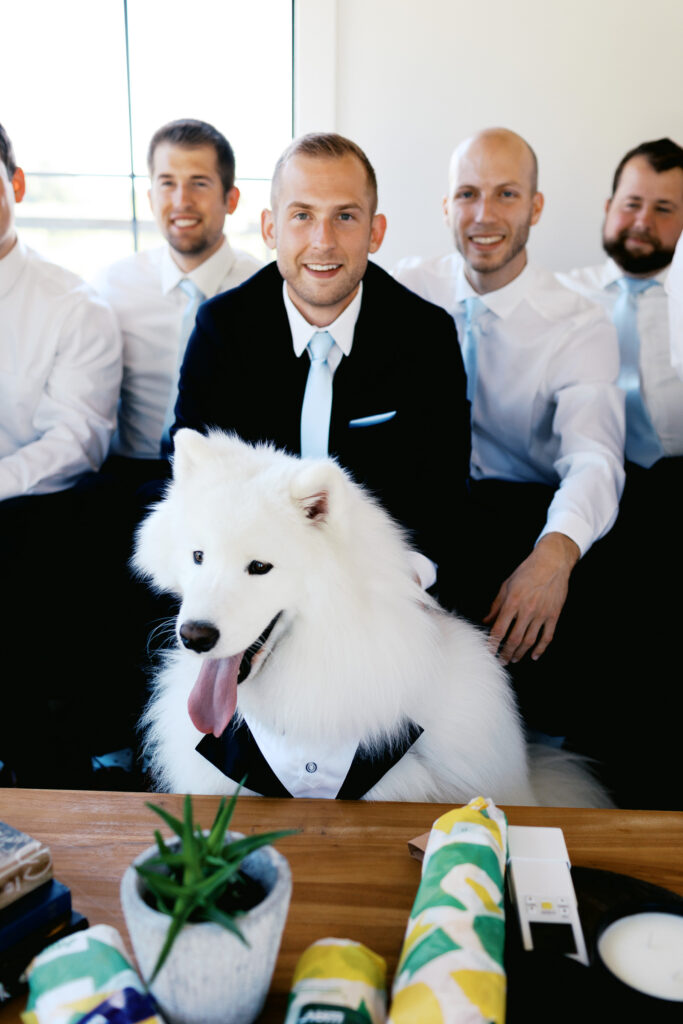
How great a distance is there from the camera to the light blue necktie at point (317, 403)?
1951 mm

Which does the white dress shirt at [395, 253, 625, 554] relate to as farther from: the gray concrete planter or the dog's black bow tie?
the gray concrete planter

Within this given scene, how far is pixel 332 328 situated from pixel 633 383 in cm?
120

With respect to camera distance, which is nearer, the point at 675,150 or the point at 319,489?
the point at 319,489

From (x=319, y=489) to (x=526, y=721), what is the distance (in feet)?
3.98

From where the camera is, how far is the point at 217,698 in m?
1.23

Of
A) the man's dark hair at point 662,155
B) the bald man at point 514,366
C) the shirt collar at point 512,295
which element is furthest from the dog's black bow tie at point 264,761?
the man's dark hair at point 662,155

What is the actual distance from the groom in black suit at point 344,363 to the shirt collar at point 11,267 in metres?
0.73

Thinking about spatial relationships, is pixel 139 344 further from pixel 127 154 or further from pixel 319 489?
pixel 319 489

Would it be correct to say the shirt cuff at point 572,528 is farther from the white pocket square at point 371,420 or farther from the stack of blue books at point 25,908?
the stack of blue books at point 25,908

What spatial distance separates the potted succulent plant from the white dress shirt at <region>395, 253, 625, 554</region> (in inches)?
64.7

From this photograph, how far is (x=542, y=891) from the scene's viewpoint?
87 cm

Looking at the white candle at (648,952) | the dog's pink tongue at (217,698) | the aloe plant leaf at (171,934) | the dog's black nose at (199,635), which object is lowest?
the dog's pink tongue at (217,698)

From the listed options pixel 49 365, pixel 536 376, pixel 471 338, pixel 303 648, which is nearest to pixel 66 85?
pixel 49 365

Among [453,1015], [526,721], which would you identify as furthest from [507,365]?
[453,1015]
